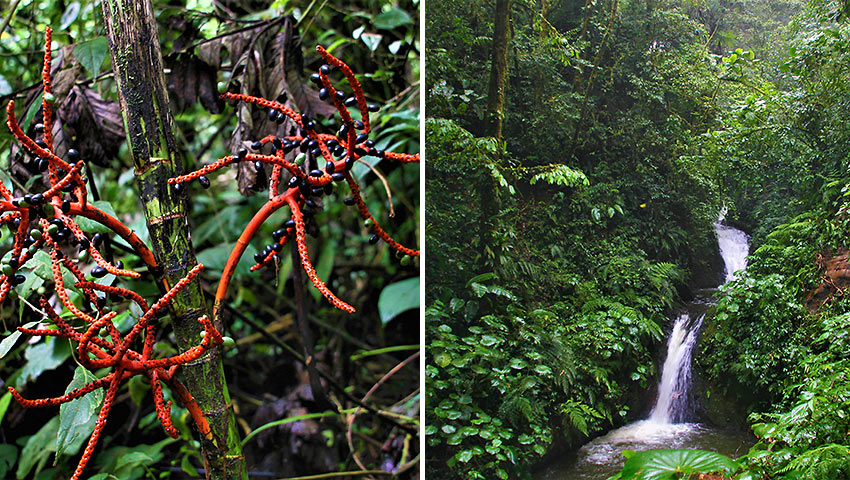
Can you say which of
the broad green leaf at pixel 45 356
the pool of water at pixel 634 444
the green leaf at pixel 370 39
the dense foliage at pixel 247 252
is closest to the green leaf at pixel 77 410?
the dense foliage at pixel 247 252

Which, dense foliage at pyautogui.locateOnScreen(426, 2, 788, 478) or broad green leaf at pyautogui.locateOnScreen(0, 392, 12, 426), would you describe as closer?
dense foliage at pyautogui.locateOnScreen(426, 2, 788, 478)

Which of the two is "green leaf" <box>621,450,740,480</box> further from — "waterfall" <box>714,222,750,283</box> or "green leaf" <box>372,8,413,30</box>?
"green leaf" <box>372,8,413,30</box>

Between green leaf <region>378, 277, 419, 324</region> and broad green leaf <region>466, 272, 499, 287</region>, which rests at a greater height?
broad green leaf <region>466, 272, 499, 287</region>

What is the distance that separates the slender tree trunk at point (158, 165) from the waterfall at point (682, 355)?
0.53 metres

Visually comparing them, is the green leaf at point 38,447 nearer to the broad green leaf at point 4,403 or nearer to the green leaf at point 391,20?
the broad green leaf at point 4,403

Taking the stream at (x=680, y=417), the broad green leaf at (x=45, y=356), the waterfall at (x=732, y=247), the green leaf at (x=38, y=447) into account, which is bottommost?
the green leaf at (x=38, y=447)

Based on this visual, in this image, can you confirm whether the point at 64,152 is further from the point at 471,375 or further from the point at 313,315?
the point at 313,315

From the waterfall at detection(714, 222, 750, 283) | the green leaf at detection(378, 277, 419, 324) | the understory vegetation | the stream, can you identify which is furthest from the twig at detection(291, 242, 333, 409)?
the waterfall at detection(714, 222, 750, 283)

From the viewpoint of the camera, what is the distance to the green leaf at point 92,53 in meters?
Answer: 0.74

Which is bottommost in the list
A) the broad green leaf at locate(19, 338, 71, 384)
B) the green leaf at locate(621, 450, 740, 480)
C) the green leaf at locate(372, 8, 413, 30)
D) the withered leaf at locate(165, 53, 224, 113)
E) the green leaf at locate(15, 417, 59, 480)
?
the green leaf at locate(15, 417, 59, 480)

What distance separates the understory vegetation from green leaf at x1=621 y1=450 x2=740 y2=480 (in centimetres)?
3

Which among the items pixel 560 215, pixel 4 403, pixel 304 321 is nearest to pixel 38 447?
pixel 4 403

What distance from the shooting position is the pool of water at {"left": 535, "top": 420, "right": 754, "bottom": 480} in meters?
0.67

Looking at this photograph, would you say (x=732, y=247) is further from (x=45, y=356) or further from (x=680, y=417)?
(x=45, y=356)
